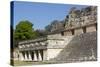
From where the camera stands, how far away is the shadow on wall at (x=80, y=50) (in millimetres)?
3141

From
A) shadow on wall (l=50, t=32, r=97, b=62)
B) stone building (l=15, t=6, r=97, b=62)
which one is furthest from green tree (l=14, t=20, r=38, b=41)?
shadow on wall (l=50, t=32, r=97, b=62)

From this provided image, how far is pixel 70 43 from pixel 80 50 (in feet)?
0.58

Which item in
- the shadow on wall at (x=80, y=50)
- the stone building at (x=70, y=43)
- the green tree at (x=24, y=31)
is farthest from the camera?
the shadow on wall at (x=80, y=50)

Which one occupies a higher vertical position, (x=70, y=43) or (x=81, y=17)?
(x=81, y=17)

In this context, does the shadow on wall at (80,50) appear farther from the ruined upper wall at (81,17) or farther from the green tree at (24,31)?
the green tree at (24,31)

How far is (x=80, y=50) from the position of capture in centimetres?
324

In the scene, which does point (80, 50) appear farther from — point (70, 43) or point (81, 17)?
point (81, 17)

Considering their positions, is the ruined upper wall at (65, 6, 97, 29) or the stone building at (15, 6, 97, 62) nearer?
the stone building at (15, 6, 97, 62)

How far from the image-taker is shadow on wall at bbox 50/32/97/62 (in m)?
3.14

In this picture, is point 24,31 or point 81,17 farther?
point 81,17

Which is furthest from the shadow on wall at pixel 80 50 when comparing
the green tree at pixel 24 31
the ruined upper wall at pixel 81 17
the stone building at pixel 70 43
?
the green tree at pixel 24 31

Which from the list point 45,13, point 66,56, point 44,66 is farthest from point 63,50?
point 45,13

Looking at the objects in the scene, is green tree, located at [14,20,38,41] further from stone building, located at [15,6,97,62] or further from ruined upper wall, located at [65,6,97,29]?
ruined upper wall, located at [65,6,97,29]

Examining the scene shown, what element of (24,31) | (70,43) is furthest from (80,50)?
(24,31)
